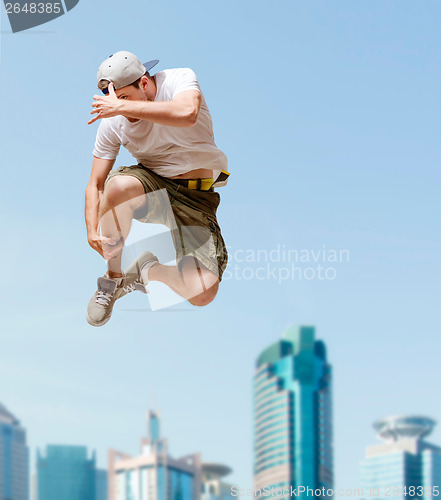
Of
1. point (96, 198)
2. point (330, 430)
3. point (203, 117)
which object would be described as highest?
point (203, 117)

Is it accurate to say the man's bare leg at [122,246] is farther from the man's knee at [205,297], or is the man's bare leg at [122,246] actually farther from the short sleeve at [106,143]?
the short sleeve at [106,143]

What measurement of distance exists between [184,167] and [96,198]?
2.90 ft

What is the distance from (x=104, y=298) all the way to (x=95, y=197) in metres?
0.98

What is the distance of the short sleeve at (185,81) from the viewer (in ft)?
19.9

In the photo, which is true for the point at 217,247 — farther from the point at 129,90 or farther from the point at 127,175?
the point at 129,90

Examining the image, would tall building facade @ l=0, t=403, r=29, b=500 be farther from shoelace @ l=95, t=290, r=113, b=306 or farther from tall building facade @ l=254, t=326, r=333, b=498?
shoelace @ l=95, t=290, r=113, b=306

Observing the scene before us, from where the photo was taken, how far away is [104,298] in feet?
22.0

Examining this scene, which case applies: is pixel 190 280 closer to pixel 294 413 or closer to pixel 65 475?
pixel 294 413

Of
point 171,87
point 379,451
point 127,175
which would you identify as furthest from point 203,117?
point 379,451

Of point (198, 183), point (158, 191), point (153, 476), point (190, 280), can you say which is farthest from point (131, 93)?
point (153, 476)

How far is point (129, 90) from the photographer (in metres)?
6.01

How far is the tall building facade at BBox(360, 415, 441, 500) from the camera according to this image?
272ft

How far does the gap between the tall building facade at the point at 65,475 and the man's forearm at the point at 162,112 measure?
7506 centimetres

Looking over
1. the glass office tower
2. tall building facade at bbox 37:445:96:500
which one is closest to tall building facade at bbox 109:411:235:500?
the glass office tower
